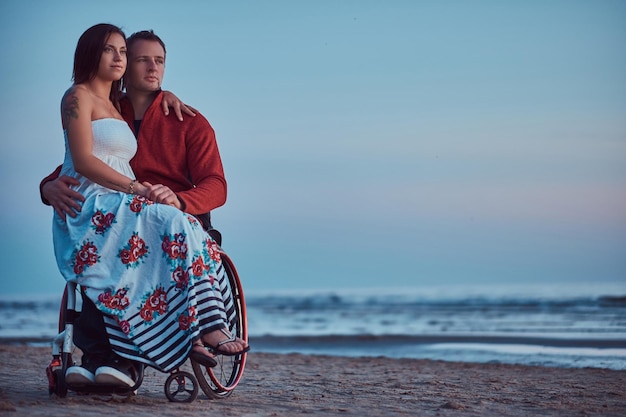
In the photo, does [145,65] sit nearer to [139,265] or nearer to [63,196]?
[63,196]

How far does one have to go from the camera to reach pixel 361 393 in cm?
391

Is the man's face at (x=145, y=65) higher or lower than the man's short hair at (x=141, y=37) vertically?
lower

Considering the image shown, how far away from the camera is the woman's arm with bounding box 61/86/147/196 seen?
3.21 m

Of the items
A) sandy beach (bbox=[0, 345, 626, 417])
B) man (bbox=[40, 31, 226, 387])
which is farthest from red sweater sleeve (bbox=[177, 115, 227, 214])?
Answer: sandy beach (bbox=[0, 345, 626, 417])

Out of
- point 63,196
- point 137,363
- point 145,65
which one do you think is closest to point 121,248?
point 63,196

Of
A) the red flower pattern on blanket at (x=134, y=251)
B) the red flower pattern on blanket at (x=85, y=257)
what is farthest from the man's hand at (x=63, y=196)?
the red flower pattern on blanket at (x=134, y=251)

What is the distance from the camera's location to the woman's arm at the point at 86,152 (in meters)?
3.21

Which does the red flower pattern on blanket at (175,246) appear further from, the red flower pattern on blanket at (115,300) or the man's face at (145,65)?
the man's face at (145,65)

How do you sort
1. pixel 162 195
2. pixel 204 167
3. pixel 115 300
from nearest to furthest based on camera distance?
pixel 115 300 → pixel 162 195 → pixel 204 167

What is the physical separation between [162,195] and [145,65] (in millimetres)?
693

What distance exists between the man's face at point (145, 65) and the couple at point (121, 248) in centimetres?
16

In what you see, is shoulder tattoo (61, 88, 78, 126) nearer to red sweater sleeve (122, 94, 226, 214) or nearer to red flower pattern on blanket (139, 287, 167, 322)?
red sweater sleeve (122, 94, 226, 214)

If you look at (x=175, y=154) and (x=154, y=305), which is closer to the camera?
(x=154, y=305)

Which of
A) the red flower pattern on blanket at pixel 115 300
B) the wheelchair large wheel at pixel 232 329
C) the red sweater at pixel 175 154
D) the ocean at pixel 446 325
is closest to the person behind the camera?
the red flower pattern on blanket at pixel 115 300
